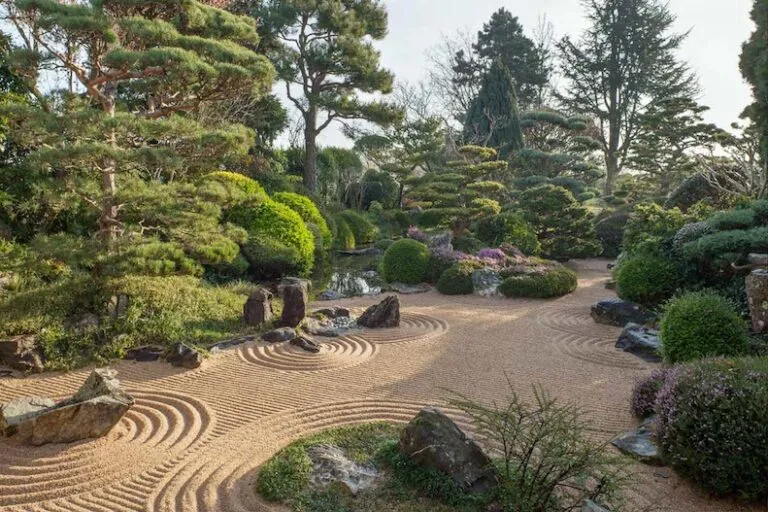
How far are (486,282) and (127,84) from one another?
867 cm

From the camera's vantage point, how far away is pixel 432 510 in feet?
11.3

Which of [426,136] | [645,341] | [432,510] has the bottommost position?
[432,510]

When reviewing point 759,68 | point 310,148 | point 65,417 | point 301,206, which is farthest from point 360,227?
point 65,417

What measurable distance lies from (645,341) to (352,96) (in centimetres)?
1532

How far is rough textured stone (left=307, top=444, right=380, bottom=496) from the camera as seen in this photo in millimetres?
3709

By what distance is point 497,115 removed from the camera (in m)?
25.7

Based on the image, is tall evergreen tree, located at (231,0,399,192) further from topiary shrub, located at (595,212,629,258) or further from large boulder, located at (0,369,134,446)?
large boulder, located at (0,369,134,446)

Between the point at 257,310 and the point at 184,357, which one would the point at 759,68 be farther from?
the point at 184,357

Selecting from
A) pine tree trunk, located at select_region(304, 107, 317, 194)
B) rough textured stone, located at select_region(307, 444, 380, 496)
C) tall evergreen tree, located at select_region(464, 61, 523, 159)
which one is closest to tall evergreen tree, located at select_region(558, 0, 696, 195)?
tall evergreen tree, located at select_region(464, 61, 523, 159)

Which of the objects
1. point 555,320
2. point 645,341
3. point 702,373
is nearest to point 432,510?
point 702,373

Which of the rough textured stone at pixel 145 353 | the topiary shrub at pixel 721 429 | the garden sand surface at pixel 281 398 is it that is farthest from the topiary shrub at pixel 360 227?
the topiary shrub at pixel 721 429

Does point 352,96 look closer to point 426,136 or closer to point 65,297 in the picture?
point 426,136

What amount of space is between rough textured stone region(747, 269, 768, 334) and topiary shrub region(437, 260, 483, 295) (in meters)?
6.44

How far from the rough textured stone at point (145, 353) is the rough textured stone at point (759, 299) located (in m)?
7.88
